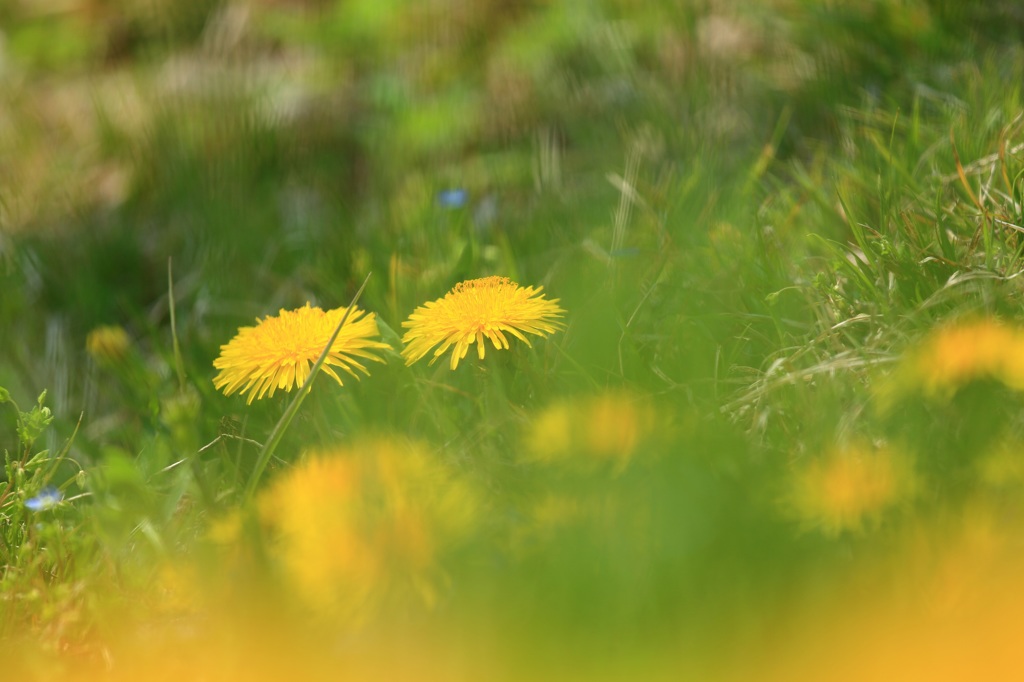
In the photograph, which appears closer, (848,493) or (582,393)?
(848,493)

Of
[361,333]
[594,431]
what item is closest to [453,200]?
Result: [361,333]

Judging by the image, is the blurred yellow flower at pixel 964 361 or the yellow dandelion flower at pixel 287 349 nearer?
the blurred yellow flower at pixel 964 361

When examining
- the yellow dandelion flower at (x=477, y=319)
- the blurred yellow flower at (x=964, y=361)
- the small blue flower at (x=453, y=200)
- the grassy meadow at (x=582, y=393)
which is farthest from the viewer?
the small blue flower at (x=453, y=200)

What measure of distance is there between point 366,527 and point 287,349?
0.38 metres

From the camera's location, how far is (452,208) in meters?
1.96

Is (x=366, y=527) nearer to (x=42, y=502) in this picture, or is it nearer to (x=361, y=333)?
(x=361, y=333)

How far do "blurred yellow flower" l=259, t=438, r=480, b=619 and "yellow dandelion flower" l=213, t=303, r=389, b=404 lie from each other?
0.22 metres

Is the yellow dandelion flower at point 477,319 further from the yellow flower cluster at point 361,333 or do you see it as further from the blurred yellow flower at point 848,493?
the blurred yellow flower at point 848,493

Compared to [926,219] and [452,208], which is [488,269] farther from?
[926,219]

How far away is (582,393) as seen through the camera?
3.70 ft

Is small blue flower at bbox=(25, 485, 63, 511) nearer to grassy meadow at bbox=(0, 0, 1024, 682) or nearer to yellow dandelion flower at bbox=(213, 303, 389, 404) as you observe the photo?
grassy meadow at bbox=(0, 0, 1024, 682)

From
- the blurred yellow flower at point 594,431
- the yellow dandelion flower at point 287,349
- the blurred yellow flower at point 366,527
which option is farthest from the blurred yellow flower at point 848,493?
the yellow dandelion flower at point 287,349

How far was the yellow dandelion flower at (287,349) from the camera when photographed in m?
1.20

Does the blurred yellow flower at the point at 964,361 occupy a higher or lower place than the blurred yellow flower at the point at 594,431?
higher
